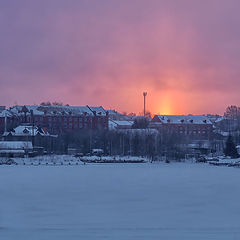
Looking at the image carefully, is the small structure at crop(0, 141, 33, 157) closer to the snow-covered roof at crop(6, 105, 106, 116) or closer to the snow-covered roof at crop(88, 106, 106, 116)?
the snow-covered roof at crop(6, 105, 106, 116)

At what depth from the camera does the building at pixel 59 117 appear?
76.9 m

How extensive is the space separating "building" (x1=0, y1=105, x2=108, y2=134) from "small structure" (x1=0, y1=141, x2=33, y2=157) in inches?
999

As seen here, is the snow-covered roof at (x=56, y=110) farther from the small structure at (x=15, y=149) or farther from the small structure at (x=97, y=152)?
the small structure at (x=15, y=149)

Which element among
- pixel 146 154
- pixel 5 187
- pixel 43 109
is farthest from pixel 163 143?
pixel 5 187

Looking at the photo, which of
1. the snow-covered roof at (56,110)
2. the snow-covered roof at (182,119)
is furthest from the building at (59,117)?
the snow-covered roof at (182,119)

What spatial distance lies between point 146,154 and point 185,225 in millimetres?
42023

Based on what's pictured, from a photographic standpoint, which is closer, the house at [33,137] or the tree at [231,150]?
the tree at [231,150]

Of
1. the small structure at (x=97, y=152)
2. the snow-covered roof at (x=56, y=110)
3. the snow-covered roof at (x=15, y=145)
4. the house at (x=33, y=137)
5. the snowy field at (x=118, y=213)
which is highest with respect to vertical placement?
the snow-covered roof at (x=56, y=110)

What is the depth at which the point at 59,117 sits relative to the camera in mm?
78875

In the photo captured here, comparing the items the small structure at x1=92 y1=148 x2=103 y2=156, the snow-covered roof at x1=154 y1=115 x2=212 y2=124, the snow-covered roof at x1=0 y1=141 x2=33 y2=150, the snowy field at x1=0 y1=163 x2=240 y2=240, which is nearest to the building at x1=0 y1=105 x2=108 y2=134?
the snow-covered roof at x1=154 y1=115 x2=212 y2=124

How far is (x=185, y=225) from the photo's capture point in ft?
30.6

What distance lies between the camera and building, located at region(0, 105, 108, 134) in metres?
76.9

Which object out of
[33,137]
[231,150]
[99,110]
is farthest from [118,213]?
[99,110]

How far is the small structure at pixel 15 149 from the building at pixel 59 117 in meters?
25.4
